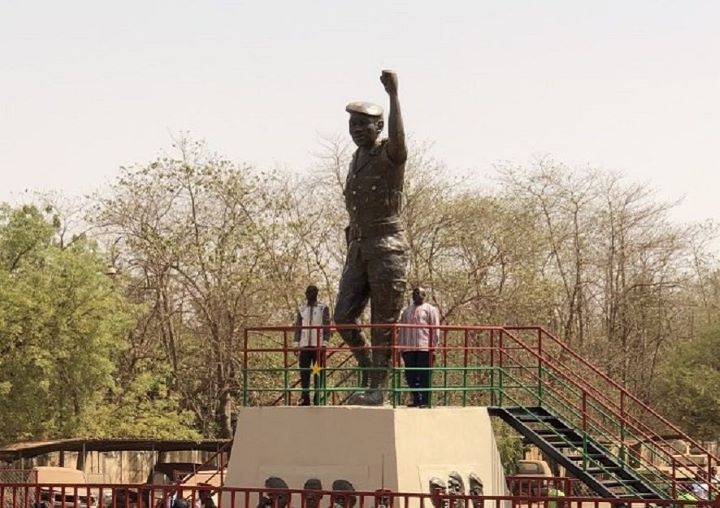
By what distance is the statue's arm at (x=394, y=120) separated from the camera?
672 inches

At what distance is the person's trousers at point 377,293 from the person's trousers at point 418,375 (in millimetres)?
337

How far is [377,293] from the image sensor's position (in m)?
17.8

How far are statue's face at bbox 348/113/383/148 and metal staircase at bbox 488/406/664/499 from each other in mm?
3645

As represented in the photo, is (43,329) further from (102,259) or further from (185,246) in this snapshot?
(185,246)

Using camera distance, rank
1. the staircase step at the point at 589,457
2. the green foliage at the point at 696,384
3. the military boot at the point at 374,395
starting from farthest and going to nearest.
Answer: the green foliage at the point at 696,384 < the staircase step at the point at 589,457 < the military boot at the point at 374,395

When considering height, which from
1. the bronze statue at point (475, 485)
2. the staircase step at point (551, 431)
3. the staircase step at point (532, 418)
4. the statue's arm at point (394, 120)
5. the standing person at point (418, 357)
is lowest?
the bronze statue at point (475, 485)

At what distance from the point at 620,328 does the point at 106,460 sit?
21.0 meters

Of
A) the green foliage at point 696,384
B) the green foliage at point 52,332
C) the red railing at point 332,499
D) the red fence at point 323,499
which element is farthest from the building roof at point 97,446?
the green foliage at point 696,384

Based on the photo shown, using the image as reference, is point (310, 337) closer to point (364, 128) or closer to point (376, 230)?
point (376, 230)

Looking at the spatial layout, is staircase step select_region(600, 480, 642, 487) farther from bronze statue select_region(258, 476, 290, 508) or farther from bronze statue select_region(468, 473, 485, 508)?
bronze statue select_region(258, 476, 290, 508)

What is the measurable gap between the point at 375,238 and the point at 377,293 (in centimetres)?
64

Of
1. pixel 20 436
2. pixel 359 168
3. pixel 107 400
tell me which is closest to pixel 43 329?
pixel 20 436

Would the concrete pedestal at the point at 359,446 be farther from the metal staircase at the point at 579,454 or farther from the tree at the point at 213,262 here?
the tree at the point at 213,262

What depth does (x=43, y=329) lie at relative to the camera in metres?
40.4
